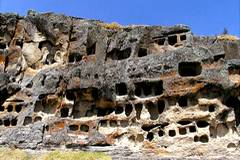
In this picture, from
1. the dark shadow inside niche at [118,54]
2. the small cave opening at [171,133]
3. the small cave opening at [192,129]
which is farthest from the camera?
the dark shadow inside niche at [118,54]

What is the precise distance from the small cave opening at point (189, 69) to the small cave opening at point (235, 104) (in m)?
2.42

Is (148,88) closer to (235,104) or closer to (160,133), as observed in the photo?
(160,133)

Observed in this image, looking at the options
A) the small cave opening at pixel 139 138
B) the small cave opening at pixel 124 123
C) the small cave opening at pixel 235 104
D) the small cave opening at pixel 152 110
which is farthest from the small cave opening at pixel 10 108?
the small cave opening at pixel 235 104

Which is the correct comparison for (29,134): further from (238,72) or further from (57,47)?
(238,72)

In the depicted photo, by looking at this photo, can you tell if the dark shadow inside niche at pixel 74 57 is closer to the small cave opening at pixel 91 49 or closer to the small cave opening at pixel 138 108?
the small cave opening at pixel 91 49

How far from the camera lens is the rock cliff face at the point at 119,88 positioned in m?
26.8

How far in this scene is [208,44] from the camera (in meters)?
28.3

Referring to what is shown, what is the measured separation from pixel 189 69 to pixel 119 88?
461 centimetres

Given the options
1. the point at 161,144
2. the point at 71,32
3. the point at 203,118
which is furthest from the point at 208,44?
the point at 71,32

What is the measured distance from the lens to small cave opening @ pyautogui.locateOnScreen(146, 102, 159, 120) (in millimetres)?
28250

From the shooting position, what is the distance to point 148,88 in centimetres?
2872

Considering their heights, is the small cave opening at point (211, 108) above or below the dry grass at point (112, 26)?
below

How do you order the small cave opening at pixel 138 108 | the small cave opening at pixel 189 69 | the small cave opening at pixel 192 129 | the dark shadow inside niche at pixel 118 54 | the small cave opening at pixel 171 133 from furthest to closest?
the dark shadow inside niche at pixel 118 54
the small cave opening at pixel 138 108
the small cave opening at pixel 189 69
the small cave opening at pixel 171 133
the small cave opening at pixel 192 129

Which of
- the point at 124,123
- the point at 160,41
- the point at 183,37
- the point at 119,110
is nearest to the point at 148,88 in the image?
the point at 119,110
